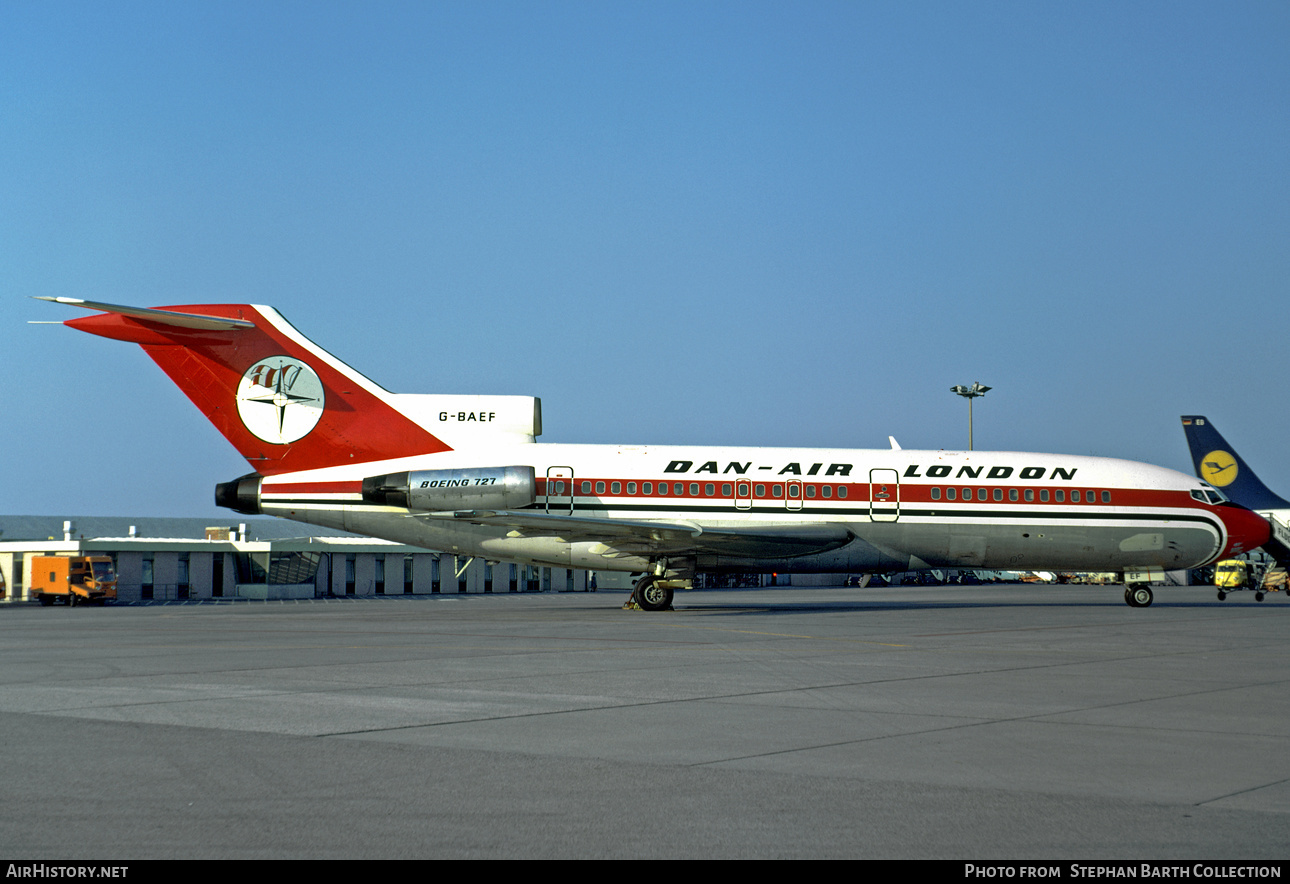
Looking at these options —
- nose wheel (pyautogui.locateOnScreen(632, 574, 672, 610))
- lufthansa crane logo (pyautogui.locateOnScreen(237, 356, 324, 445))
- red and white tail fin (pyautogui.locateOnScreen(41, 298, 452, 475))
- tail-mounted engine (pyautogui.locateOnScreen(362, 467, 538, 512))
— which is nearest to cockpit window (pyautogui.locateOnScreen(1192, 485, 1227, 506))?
nose wheel (pyautogui.locateOnScreen(632, 574, 672, 610))

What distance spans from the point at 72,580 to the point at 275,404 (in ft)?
64.3

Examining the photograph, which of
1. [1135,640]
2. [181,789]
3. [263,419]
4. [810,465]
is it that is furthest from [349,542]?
[181,789]

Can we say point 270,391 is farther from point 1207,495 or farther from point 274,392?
point 1207,495

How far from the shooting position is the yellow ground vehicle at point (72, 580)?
138ft

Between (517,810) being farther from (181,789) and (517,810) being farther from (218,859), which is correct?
(181,789)

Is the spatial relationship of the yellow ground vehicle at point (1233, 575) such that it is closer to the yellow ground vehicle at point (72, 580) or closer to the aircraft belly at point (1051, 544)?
the aircraft belly at point (1051, 544)

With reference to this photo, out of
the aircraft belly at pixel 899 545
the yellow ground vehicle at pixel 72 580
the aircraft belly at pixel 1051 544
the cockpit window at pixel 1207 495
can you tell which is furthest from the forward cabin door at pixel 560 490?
the yellow ground vehicle at pixel 72 580

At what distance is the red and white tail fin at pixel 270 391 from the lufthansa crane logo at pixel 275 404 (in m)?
0.02

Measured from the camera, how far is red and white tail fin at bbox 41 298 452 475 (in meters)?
27.7

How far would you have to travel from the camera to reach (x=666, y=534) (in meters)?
26.9

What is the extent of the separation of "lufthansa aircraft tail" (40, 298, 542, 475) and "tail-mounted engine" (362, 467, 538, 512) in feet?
3.59

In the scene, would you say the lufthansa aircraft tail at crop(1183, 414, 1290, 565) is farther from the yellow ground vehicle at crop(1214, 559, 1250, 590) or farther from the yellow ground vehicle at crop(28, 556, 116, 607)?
the yellow ground vehicle at crop(28, 556, 116, 607)

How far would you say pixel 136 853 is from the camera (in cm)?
528
